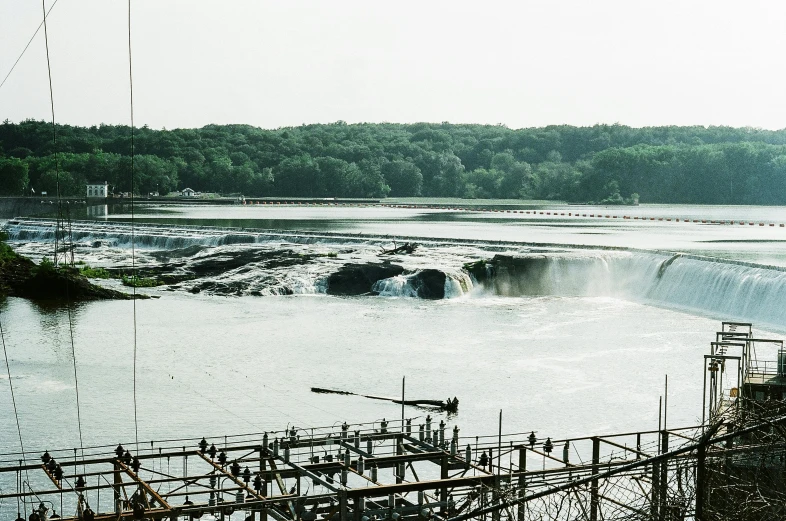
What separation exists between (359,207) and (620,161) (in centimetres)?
3663

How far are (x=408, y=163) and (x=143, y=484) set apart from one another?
158 metres

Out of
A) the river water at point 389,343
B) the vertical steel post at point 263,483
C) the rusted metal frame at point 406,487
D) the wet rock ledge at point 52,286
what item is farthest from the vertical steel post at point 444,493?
the wet rock ledge at point 52,286

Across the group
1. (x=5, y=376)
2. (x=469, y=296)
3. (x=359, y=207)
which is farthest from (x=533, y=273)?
(x=359, y=207)

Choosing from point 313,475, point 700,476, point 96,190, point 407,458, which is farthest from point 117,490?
point 96,190

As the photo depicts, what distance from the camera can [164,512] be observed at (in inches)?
533

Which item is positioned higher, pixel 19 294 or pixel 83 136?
pixel 83 136

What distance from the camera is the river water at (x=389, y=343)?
90.3 ft

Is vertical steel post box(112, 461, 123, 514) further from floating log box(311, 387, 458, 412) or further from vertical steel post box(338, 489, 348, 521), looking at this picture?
floating log box(311, 387, 458, 412)

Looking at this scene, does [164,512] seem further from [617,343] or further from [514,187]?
[514,187]

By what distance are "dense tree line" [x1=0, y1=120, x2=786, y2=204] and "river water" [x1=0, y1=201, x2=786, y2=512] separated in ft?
247

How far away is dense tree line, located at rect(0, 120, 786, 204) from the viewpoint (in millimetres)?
141000

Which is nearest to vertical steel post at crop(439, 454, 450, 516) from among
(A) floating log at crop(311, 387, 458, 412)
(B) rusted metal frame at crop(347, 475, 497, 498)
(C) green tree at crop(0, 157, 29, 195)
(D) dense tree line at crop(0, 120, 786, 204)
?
(B) rusted metal frame at crop(347, 475, 497, 498)

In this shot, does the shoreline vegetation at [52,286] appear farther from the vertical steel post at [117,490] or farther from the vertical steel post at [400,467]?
the vertical steel post at [400,467]

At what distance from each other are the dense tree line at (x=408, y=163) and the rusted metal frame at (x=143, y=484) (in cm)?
10849
